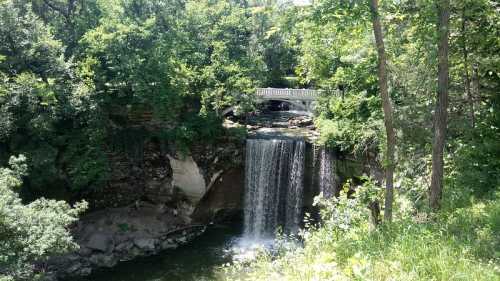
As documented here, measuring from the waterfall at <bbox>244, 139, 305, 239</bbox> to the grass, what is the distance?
10.0 meters

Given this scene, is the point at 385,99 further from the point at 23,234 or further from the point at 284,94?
the point at 284,94

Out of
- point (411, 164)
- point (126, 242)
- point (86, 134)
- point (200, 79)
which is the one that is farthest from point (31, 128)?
point (411, 164)

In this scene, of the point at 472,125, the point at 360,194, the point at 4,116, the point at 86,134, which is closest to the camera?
the point at 360,194

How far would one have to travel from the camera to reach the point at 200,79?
1636cm

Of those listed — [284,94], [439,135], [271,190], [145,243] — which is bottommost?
[145,243]

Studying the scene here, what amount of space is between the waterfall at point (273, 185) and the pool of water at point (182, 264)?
1.53m

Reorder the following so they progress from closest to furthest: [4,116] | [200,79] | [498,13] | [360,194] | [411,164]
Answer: [360,194] → [498,13] → [411,164] → [4,116] → [200,79]

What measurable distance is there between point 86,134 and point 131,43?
4477 mm

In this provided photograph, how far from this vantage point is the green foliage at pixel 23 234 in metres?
8.88

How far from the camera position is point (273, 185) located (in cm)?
1684

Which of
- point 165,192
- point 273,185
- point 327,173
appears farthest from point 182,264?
point 327,173

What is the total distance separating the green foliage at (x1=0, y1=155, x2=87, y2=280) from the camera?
888cm

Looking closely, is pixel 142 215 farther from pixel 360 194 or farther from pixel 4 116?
pixel 360 194

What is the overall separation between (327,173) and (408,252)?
11316 mm
